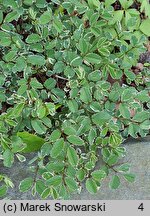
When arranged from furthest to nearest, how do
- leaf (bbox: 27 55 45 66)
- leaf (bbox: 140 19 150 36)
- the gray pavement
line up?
1. leaf (bbox: 140 19 150 36)
2. the gray pavement
3. leaf (bbox: 27 55 45 66)

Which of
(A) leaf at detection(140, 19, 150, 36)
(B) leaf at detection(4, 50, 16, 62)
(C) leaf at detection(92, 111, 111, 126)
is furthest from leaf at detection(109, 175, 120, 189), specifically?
(A) leaf at detection(140, 19, 150, 36)

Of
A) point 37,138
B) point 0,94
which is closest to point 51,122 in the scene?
point 37,138

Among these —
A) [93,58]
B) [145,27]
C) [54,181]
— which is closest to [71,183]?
[54,181]

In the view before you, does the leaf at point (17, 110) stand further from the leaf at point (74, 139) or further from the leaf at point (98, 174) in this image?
the leaf at point (98, 174)

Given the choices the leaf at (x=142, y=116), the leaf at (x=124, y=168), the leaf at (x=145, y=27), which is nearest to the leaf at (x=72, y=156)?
the leaf at (x=124, y=168)

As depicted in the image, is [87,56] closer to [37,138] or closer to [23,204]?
[37,138]

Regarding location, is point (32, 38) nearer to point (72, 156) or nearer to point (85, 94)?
point (85, 94)

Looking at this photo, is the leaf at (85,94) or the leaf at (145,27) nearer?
the leaf at (85,94)

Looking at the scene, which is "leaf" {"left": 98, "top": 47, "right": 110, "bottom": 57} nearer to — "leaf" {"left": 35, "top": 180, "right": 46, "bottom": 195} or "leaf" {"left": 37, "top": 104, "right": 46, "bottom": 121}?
"leaf" {"left": 37, "top": 104, "right": 46, "bottom": 121}
